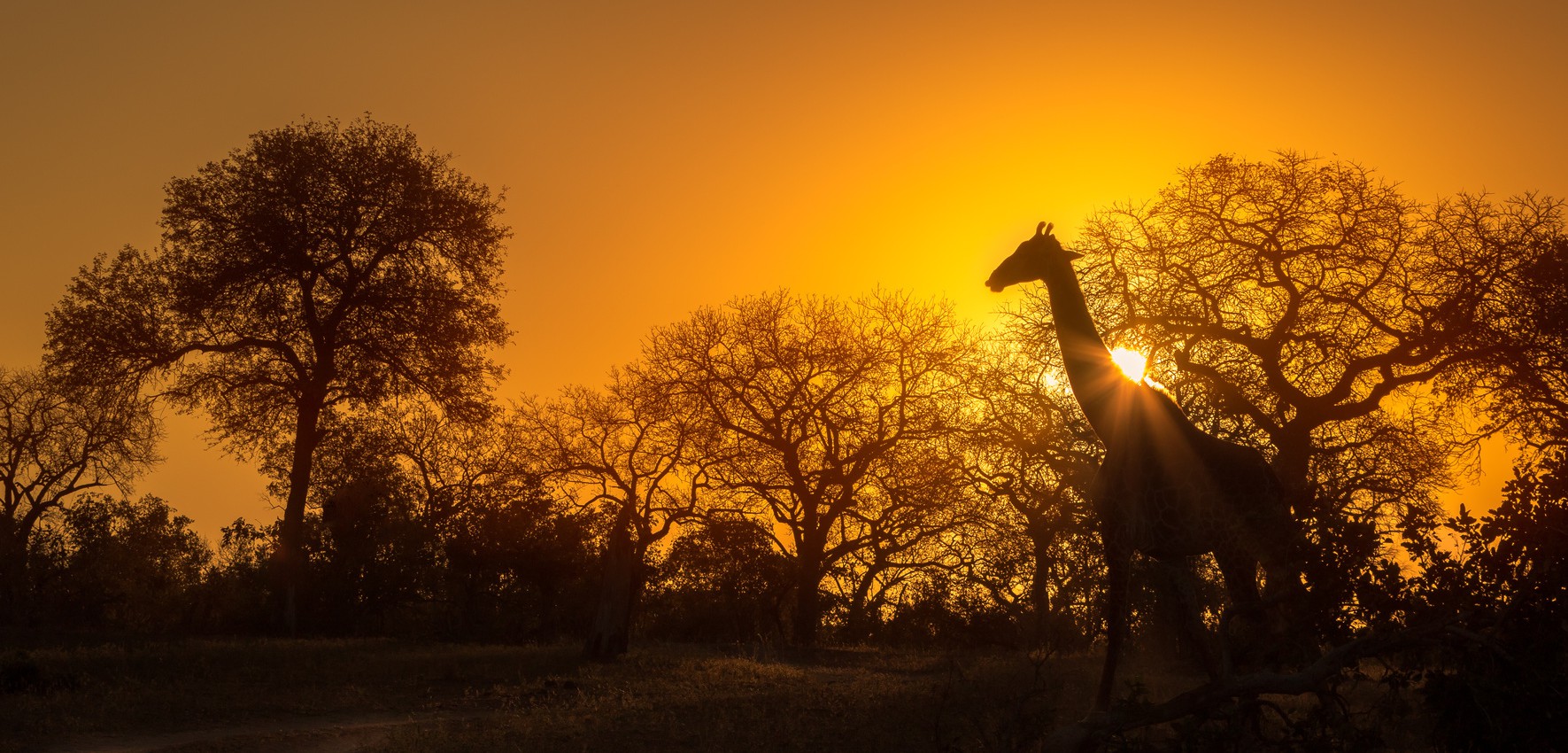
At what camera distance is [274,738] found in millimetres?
12867

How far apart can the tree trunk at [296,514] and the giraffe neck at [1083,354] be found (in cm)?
1828

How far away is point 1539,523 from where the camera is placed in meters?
8.38

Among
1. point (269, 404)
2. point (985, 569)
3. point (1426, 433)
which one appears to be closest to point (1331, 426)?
point (1426, 433)

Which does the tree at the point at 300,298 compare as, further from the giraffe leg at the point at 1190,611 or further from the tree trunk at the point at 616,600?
the giraffe leg at the point at 1190,611

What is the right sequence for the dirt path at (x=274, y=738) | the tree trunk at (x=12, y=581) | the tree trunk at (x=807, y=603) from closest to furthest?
the dirt path at (x=274, y=738)
the tree trunk at (x=807, y=603)
the tree trunk at (x=12, y=581)

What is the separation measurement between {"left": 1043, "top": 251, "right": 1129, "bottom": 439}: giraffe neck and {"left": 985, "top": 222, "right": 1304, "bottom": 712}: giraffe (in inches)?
1.1

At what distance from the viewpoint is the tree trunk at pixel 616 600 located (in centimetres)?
2012

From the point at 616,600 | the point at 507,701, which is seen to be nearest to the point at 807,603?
the point at 616,600

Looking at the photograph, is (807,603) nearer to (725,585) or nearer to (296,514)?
(725,585)

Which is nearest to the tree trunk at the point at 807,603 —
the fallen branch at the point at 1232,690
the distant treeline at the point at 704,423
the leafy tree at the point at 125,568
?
the distant treeline at the point at 704,423

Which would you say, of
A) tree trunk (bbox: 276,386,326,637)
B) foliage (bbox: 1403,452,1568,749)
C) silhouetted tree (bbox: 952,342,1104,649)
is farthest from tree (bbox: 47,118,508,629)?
foliage (bbox: 1403,452,1568,749)

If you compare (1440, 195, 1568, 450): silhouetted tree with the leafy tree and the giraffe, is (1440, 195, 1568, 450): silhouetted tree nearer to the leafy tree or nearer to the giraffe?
the giraffe

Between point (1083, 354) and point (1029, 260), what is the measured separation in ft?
4.75

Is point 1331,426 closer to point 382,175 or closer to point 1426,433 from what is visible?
point 1426,433
